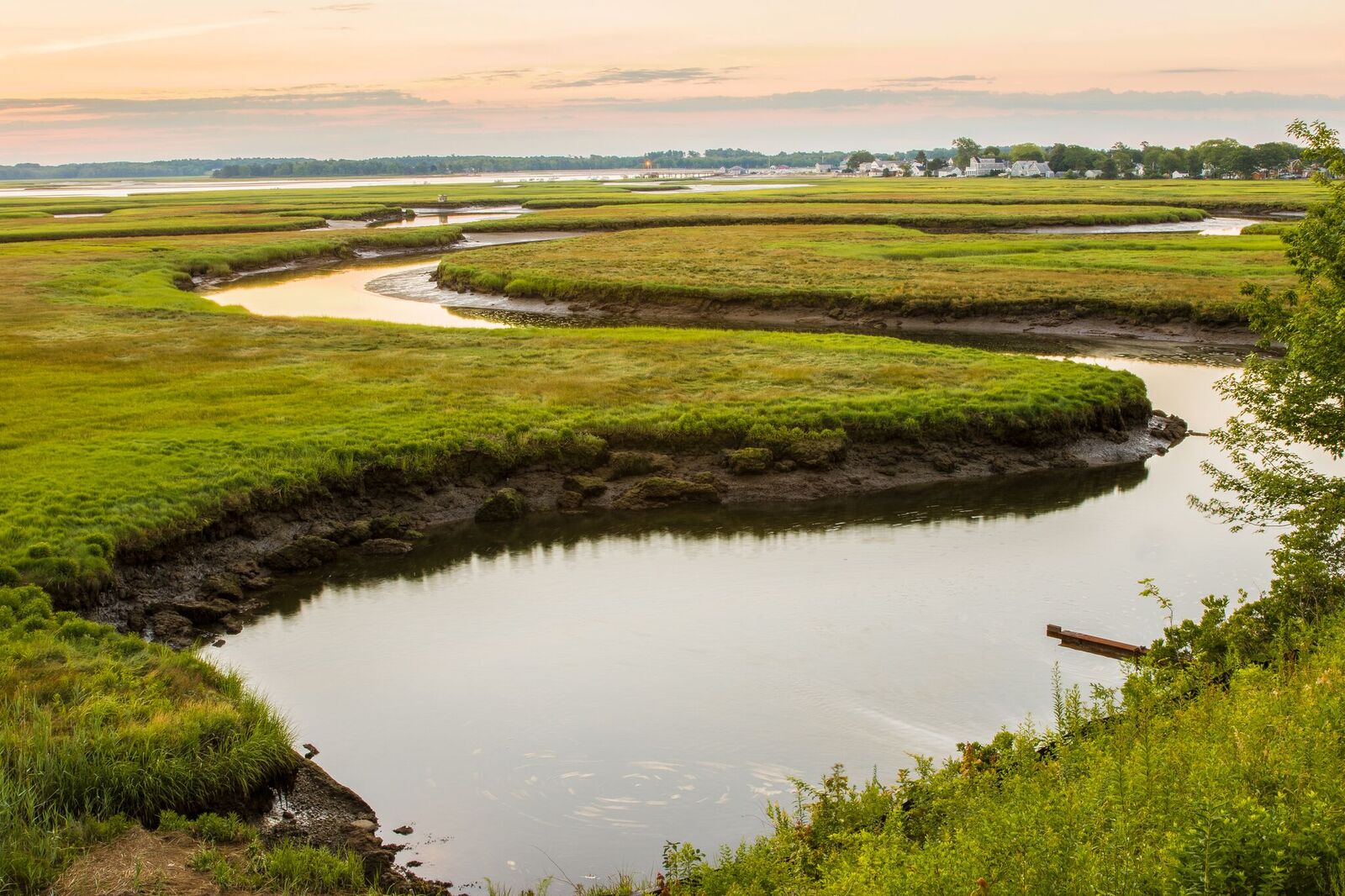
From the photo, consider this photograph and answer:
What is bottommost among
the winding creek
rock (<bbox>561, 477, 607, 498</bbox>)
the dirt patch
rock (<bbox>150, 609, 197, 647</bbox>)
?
the winding creek

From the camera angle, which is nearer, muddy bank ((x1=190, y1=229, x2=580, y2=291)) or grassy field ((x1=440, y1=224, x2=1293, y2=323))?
grassy field ((x1=440, y1=224, x2=1293, y2=323))

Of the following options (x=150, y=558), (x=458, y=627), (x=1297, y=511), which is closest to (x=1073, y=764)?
(x=1297, y=511)

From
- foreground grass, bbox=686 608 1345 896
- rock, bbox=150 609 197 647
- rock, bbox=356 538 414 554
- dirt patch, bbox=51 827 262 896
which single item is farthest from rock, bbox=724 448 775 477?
dirt patch, bbox=51 827 262 896

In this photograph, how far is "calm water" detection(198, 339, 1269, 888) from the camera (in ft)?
47.2

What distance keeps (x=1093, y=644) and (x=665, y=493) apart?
11.5 metres

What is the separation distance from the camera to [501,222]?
373 ft

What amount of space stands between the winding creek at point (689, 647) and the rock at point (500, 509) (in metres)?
0.48

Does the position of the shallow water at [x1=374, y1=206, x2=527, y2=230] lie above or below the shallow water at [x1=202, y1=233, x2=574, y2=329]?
above

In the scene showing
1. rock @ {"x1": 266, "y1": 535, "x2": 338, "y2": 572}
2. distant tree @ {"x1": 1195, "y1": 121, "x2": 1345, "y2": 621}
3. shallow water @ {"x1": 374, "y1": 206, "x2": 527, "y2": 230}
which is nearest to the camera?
distant tree @ {"x1": 1195, "y1": 121, "x2": 1345, "y2": 621}

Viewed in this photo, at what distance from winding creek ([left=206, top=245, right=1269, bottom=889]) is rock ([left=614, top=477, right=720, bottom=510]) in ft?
1.85

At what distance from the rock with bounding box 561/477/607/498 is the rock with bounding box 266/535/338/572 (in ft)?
20.0

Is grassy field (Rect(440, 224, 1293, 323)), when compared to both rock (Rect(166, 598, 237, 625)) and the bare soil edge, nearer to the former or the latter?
the bare soil edge

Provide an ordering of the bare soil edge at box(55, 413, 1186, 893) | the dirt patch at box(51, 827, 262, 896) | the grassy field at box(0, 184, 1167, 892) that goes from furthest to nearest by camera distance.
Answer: the bare soil edge at box(55, 413, 1186, 893) → the grassy field at box(0, 184, 1167, 892) → the dirt patch at box(51, 827, 262, 896)

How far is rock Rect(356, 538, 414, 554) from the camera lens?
2391 cm
